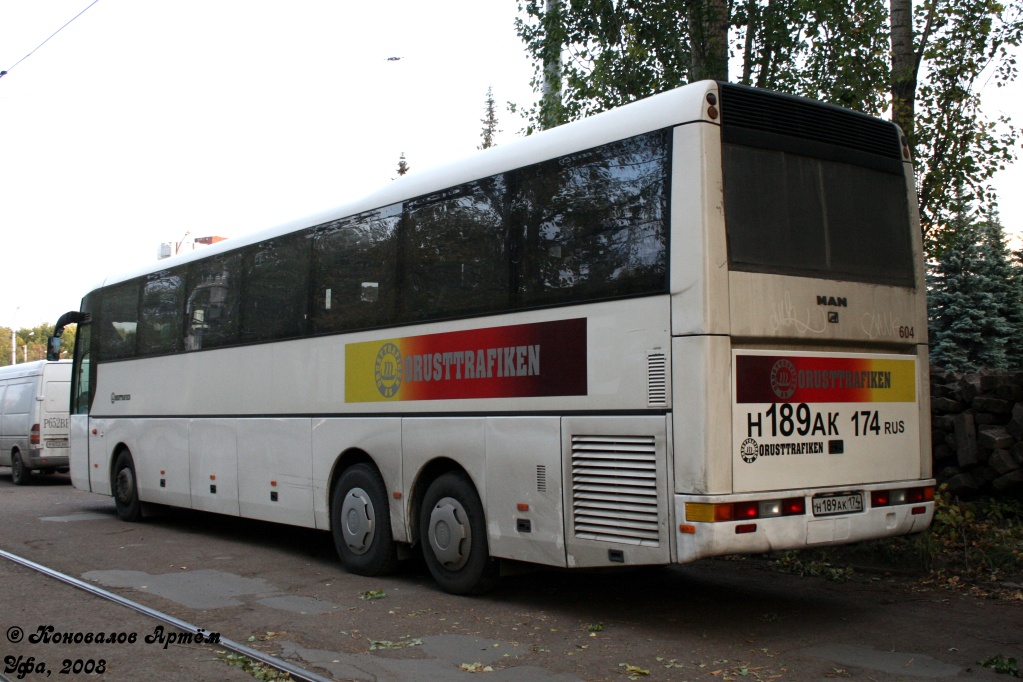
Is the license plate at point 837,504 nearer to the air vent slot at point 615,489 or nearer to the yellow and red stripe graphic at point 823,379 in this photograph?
the yellow and red stripe graphic at point 823,379

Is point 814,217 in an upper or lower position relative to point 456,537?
upper

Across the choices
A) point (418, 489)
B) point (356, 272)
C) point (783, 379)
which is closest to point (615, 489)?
point (783, 379)

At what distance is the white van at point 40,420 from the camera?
23594 mm

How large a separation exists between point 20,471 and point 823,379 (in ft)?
69.9

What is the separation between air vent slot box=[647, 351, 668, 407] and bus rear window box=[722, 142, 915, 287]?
0.77m

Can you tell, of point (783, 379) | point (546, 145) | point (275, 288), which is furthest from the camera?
point (275, 288)

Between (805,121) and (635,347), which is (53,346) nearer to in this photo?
(635,347)

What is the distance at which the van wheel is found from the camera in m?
24.0

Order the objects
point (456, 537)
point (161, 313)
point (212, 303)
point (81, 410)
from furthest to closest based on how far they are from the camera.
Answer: point (81, 410)
point (161, 313)
point (212, 303)
point (456, 537)

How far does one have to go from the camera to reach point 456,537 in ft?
29.4

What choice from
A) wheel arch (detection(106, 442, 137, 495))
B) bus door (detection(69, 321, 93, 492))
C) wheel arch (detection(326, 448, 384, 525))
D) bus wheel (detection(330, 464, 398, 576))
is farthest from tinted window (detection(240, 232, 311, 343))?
bus door (detection(69, 321, 93, 492))

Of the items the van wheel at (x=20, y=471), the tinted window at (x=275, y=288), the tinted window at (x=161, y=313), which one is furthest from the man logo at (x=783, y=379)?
the van wheel at (x=20, y=471)

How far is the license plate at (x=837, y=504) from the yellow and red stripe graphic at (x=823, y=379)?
0.67m

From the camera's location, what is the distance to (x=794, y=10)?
41.2 ft
